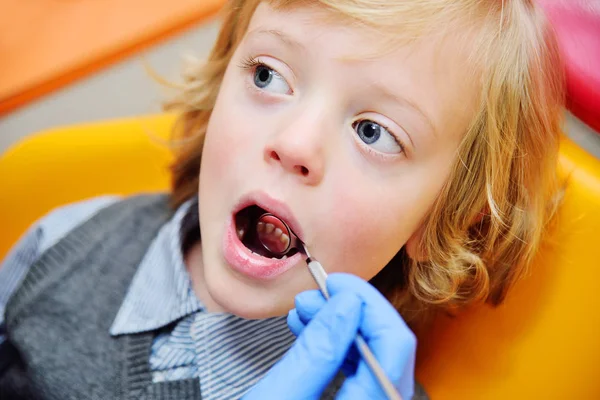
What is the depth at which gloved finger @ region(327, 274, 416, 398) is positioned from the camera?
566 millimetres

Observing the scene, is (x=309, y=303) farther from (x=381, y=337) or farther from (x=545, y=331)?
(x=545, y=331)

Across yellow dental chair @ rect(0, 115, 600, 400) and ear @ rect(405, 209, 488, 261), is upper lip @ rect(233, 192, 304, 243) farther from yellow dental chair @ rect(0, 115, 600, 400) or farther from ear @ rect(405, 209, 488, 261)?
yellow dental chair @ rect(0, 115, 600, 400)

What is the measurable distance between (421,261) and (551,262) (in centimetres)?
16

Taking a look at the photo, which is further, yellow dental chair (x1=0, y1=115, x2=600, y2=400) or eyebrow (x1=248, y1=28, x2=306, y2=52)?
yellow dental chair (x1=0, y1=115, x2=600, y2=400)

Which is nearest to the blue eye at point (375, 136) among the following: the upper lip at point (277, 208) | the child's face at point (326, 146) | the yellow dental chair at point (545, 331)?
the child's face at point (326, 146)

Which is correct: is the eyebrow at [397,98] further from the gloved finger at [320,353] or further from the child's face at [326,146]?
the gloved finger at [320,353]

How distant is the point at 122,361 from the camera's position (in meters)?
0.77

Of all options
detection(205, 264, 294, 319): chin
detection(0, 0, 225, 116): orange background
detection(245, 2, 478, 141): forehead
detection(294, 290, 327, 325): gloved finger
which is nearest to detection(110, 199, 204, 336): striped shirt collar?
detection(205, 264, 294, 319): chin

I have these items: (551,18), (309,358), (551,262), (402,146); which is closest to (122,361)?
(309,358)

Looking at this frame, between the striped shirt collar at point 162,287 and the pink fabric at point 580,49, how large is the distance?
51 centimetres

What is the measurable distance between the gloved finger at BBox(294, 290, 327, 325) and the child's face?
2.2 inches

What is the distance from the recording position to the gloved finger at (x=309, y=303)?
2.02 ft

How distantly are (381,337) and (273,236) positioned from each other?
0.64 ft

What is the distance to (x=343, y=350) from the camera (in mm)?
573
